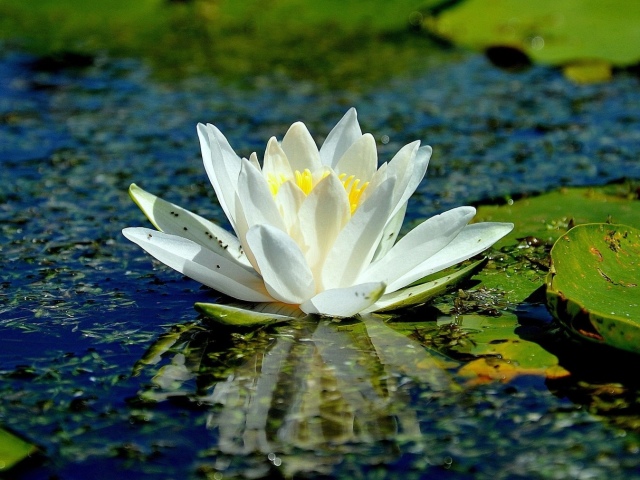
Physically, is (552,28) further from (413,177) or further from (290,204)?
(290,204)

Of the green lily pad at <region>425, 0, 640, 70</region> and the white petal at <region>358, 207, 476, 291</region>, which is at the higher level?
the green lily pad at <region>425, 0, 640, 70</region>

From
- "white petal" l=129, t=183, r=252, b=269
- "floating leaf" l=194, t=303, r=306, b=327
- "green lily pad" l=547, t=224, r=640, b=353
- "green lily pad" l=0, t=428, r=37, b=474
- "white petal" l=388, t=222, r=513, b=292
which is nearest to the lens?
"green lily pad" l=0, t=428, r=37, b=474

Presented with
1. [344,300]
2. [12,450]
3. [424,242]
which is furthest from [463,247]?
[12,450]

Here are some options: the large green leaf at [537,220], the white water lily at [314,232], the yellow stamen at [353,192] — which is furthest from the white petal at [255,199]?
the large green leaf at [537,220]

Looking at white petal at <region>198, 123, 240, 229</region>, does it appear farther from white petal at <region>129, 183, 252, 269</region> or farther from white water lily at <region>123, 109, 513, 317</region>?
white petal at <region>129, 183, 252, 269</region>

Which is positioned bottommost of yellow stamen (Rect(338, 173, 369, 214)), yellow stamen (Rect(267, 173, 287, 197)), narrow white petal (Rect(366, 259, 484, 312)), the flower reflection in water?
the flower reflection in water

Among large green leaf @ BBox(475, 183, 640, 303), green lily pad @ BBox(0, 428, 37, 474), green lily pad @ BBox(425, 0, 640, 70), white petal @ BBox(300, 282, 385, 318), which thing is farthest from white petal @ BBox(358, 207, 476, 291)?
green lily pad @ BBox(425, 0, 640, 70)

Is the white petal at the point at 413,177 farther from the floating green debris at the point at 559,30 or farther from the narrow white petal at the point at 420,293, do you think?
the floating green debris at the point at 559,30
